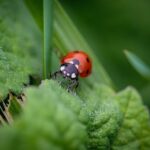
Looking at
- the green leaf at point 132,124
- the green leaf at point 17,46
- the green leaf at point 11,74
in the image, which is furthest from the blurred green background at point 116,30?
the green leaf at point 11,74

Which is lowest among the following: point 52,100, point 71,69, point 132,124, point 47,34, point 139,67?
point 132,124

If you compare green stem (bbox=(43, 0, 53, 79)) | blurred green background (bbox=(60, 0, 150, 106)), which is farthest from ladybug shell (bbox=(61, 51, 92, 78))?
blurred green background (bbox=(60, 0, 150, 106))

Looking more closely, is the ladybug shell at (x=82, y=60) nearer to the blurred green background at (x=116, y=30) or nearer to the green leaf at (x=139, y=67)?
the green leaf at (x=139, y=67)

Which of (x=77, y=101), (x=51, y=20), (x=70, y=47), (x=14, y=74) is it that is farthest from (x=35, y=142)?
(x=70, y=47)

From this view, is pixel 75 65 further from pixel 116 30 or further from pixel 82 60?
pixel 116 30

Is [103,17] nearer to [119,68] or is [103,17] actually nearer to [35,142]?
[119,68]

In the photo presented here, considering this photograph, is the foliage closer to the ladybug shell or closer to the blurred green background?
the ladybug shell

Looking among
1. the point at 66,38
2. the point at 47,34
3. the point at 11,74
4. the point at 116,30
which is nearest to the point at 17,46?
the point at 47,34
